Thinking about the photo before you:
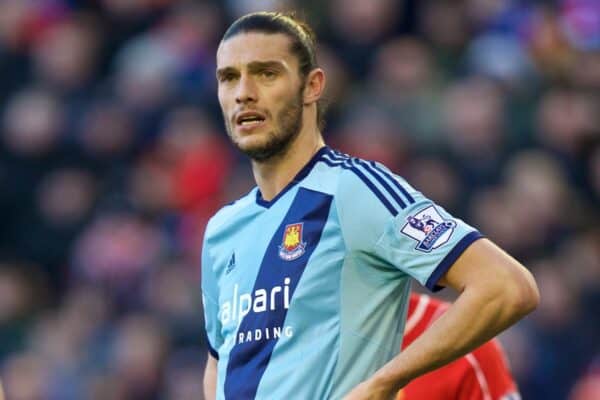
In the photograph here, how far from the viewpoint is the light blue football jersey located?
173 inches

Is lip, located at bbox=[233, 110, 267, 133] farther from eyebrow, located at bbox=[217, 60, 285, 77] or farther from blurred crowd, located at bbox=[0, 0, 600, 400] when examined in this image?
blurred crowd, located at bbox=[0, 0, 600, 400]

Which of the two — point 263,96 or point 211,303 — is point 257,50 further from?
point 211,303

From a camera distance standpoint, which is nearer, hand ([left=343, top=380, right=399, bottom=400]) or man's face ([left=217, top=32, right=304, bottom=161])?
hand ([left=343, top=380, right=399, bottom=400])

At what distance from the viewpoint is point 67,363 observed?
10.2 m

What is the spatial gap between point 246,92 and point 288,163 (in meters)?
0.26

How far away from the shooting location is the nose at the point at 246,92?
4.83 metres

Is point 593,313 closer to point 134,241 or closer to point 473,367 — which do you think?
point 134,241

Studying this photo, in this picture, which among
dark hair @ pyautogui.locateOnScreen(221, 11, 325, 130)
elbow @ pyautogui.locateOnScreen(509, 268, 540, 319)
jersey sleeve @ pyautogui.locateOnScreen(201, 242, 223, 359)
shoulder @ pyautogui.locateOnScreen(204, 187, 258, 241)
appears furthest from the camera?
jersey sleeve @ pyautogui.locateOnScreen(201, 242, 223, 359)

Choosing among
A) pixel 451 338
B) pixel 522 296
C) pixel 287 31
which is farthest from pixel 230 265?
pixel 522 296

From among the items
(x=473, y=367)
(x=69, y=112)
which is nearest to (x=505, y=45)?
(x=69, y=112)

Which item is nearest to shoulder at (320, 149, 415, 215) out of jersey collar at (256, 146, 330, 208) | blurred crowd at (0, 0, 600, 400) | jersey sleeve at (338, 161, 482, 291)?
jersey sleeve at (338, 161, 482, 291)

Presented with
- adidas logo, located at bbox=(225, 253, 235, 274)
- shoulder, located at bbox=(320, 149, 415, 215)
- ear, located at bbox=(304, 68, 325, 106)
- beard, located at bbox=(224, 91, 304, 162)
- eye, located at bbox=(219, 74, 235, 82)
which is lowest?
adidas logo, located at bbox=(225, 253, 235, 274)

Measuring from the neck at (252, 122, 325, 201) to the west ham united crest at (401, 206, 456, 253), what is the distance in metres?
0.61

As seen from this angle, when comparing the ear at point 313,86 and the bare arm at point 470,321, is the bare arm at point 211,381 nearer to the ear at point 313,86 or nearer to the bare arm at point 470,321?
the ear at point 313,86
